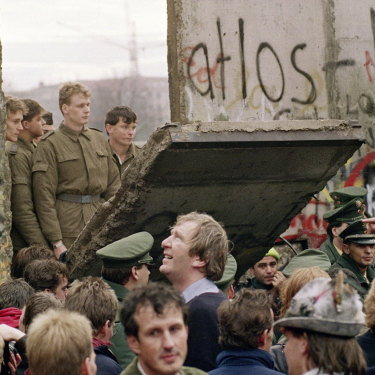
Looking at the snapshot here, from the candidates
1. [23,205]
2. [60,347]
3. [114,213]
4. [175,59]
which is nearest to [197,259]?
[114,213]

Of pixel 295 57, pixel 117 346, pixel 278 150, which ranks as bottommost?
pixel 117 346

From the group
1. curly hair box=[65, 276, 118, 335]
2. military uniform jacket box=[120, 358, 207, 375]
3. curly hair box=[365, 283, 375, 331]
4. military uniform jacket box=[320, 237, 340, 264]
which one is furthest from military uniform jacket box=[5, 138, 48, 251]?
military uniform jacket box=[120, 358, 207, 375]

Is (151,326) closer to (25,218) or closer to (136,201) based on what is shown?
(136,201)

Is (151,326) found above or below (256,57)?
below

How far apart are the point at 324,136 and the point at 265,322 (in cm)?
221

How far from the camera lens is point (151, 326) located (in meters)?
3.88

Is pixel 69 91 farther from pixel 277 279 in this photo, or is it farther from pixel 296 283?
pixel 296 283

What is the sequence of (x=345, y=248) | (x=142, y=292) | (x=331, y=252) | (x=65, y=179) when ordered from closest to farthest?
(x=142, y=292) < (x=345, y=248) < (x=65, y=179) < (x=331, y=252)

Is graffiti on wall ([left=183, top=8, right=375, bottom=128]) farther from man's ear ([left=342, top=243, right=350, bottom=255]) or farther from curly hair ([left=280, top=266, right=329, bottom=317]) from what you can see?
curly hair ([left=280, top=266, right=329, bottom=317])

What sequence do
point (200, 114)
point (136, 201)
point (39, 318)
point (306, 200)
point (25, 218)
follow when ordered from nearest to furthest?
point (39, 318) → point (136, 201) → point (306, 200) → point (25, 218) → point (200, 114)

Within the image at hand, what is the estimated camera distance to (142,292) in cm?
399

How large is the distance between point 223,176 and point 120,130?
2.58 metres

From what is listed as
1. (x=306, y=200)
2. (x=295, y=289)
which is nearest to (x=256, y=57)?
(x=306, y=200)

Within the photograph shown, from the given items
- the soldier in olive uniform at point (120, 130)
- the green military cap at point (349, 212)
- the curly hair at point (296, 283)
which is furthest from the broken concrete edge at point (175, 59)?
the curly hair at point (296, 283)
